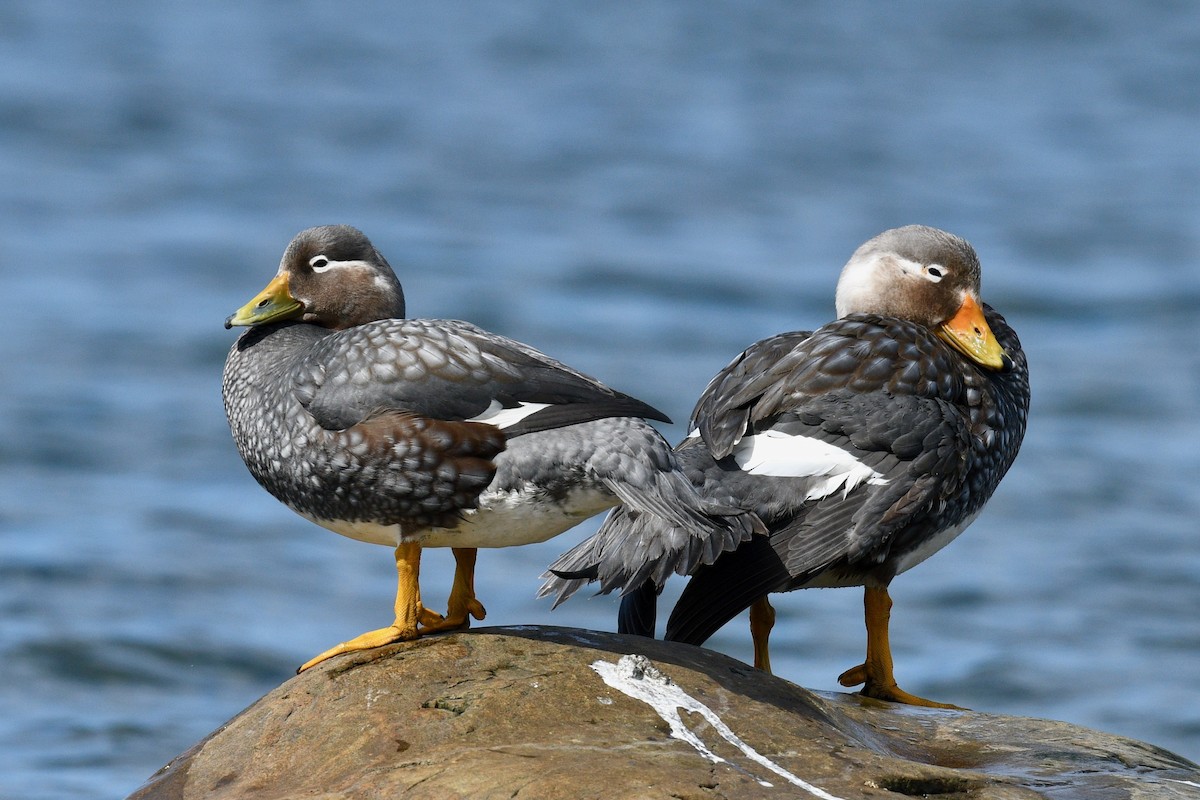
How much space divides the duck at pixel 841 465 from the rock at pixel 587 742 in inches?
15.8

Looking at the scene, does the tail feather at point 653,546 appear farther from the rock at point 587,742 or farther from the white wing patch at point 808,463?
the white wing patch at point 808,463

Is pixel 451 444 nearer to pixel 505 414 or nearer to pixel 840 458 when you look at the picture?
pixel 505 414

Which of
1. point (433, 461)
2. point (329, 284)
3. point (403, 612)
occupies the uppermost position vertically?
point (329, 284)

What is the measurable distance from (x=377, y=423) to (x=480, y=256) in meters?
11.8

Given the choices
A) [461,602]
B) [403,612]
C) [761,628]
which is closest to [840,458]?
[761,628]

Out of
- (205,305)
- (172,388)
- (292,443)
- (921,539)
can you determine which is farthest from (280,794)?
(205,305)

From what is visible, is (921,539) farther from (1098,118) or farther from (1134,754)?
(1098,118)

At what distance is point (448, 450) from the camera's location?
5.17 metres

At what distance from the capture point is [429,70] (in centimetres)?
2150

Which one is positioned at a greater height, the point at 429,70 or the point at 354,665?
the point at 429,70

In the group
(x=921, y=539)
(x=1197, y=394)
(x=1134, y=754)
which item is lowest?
(x=1134, y=754)

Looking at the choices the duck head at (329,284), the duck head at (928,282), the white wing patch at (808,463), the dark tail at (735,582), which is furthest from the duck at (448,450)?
the duck head at (928,282)

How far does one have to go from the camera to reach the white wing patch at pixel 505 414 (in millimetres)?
5262

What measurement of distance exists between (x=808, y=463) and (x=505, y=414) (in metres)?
1.25
